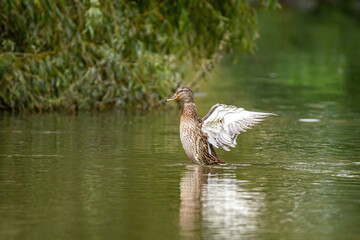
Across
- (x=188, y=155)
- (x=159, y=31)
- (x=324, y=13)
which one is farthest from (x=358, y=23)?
(x=188, y=155)

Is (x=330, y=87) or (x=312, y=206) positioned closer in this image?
(x=312, y=206)

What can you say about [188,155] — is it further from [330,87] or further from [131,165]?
[330,87]

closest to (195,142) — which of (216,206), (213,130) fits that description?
(213,130)

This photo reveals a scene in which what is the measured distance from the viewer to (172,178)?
11867 millimetres

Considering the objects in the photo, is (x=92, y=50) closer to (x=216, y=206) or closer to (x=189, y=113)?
(x=189, y=113)

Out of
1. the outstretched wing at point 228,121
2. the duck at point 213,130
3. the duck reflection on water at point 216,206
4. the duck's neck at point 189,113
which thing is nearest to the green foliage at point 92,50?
the duck's neck at point 189,113

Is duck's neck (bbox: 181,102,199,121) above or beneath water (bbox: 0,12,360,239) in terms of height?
above

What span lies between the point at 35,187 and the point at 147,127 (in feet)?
21.7

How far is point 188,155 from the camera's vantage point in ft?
43.0

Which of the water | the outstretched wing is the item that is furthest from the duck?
the water

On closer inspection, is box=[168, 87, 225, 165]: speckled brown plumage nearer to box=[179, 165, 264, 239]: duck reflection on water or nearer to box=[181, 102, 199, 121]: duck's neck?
box=[181, 102, 199, 121]: duck's neck

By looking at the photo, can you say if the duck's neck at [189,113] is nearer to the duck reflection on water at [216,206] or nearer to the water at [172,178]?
the water at [172,178]

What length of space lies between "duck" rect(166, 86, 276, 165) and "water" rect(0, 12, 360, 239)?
0.87 ft

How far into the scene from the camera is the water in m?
8.94
